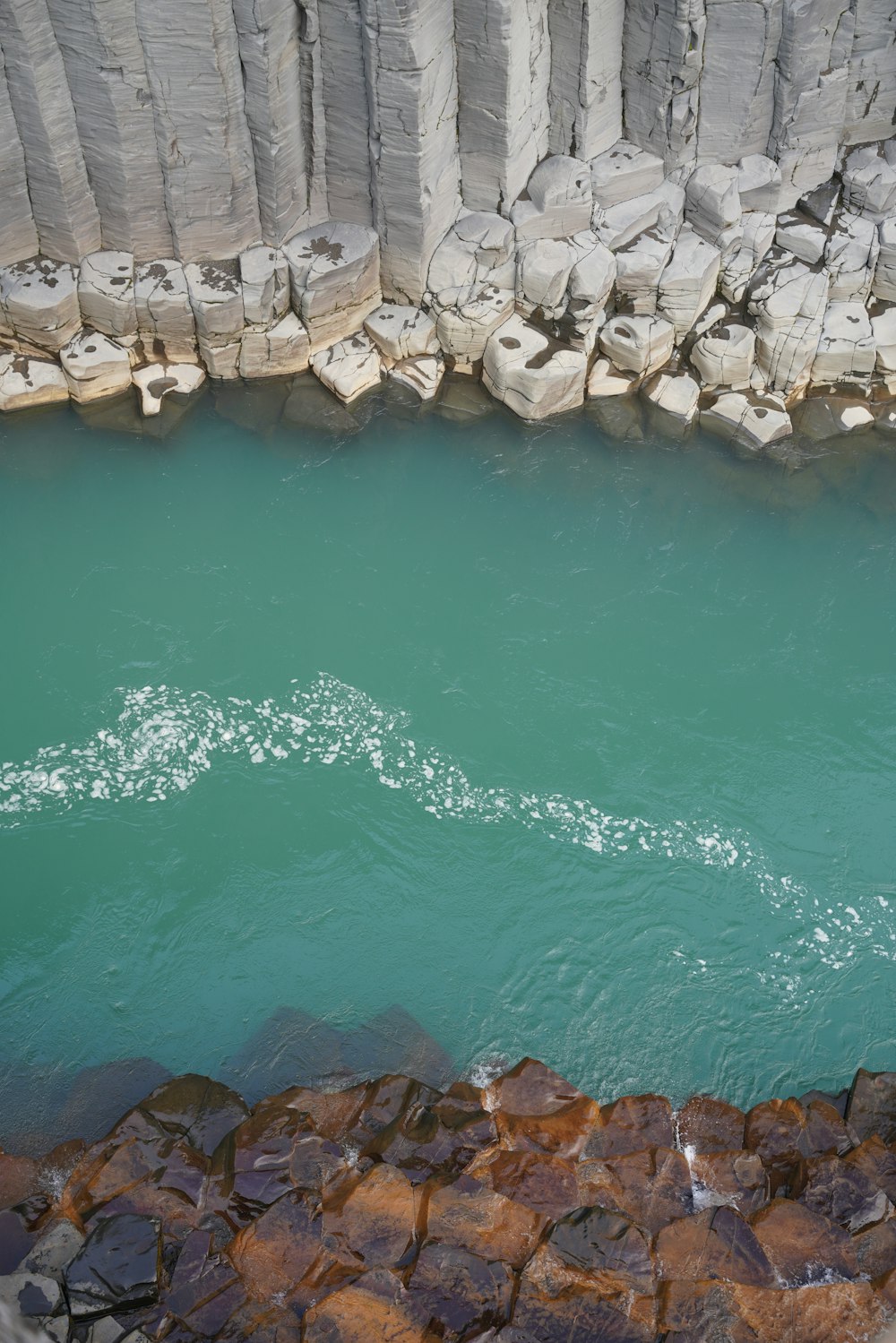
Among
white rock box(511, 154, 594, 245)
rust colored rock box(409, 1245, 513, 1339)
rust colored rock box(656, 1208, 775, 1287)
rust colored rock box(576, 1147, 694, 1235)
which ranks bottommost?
rust colored rock box(576, 1147, 694, 1235)

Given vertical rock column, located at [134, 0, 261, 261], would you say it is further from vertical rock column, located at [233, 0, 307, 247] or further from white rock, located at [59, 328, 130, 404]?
white rock, located at [59, 328, 130, 404]

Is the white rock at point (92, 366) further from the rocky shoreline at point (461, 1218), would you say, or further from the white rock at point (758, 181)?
the rocky shoreline at point (461, 1218)

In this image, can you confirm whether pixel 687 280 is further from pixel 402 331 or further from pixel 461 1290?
pixel 461 1290

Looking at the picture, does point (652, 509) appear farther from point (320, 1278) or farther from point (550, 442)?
point (320, 1278)

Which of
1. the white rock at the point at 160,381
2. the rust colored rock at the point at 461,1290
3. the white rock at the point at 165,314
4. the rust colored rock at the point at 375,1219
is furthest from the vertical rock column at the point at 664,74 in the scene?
the rust colored rock at the point at 461,1290

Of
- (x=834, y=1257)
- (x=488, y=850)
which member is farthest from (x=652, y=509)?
(x=834, y=1257)

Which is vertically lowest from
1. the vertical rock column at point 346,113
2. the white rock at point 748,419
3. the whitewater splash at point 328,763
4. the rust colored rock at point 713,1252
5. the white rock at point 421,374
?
the rust colored rock at point 713,1252

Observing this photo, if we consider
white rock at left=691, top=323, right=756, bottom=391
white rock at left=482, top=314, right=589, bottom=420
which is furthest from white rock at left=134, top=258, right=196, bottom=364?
white rock at left=691, top=323, right=756, bottom=391
